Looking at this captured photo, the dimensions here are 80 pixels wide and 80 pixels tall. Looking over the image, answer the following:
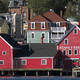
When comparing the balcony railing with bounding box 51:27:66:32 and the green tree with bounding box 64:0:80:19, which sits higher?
the green tree with bounding box 64:0:80:19

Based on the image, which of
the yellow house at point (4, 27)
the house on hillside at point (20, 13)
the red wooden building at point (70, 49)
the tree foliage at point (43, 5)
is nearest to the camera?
the red wooden building at point (70, 49)

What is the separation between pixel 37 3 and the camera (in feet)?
536

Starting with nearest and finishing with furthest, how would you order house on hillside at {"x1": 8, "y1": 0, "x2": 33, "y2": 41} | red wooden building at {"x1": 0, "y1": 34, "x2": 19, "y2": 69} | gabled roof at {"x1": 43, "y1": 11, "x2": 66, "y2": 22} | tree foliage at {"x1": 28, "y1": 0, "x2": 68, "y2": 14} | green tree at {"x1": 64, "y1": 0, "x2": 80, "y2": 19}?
red wooden building at {"x1": 0, "y1": 34, "x2": 19, "y2": 69} < gabled roof at {"x1": 43, "y1": 11, "x2": 66, "y2": 22} < house on hillside at {"x1": 8, "y1": 0, "x2": 33, "y2": 41} < tree foliage at {"x1": 28, "y1": 0, "x2": 68, "y2": 14} < green tree at {"x1": 64, "y1": 0, "x2": 80, "y2": 19}

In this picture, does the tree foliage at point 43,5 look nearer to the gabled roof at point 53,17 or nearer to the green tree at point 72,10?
the green tree at point 72,10

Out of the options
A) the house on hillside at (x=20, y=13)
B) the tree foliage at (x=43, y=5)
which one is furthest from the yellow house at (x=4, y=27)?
the tree foliage at (x=43, y=5)

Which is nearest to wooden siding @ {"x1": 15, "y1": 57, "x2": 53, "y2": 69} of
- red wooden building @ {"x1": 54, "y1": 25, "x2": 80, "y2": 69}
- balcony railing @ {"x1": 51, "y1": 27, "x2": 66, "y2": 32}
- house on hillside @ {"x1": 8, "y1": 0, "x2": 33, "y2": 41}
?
red wooden building @ {"x1": 54, "y1": 25, "x2": 80, "y2": 69}

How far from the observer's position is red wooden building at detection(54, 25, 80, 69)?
110m

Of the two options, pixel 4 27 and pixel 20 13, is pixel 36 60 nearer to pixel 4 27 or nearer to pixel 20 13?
pixel 4 27

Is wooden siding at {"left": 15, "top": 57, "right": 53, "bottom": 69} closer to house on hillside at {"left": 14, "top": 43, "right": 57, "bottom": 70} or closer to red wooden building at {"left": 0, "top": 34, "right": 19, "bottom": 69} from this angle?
house on hillside at {"left": 14, "top": 43, "right": 57, "bottom": 70}

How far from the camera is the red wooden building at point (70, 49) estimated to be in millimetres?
109625

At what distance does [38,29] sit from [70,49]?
58.7 feet

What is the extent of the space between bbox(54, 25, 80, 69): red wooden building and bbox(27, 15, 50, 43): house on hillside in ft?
53.1

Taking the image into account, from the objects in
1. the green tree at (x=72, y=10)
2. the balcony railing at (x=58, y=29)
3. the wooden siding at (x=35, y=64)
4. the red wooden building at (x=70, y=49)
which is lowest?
the wooden siding at (x=35, y=64)

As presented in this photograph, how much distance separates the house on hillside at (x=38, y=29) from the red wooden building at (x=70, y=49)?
53.1 feet
